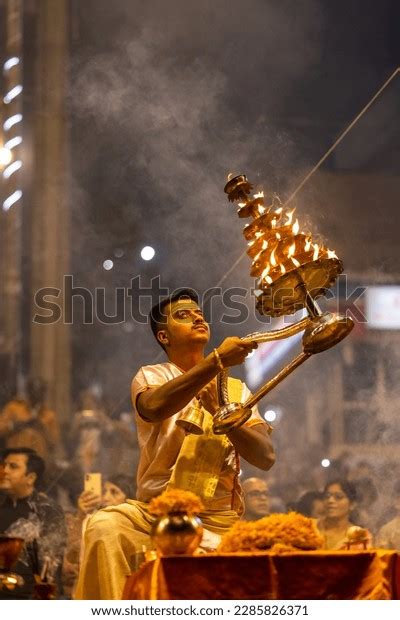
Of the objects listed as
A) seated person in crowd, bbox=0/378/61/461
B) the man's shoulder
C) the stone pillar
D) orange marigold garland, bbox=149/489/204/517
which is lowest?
orange marigold garland, bbox=149/489/204/517

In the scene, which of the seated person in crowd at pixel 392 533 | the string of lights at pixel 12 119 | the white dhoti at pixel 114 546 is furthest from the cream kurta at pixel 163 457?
the string of lights at pixel 12 119

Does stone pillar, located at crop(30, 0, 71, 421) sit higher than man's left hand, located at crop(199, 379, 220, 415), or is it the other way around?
stone pillar, located at crop(30, 0, 71, 421)

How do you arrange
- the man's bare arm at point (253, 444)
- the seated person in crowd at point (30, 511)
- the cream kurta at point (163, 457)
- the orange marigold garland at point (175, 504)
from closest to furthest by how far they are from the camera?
the orange marigold garland at point (175, 504) → the man's bare arm at point (253, 444) → the cream kurta at point (163, 457) → the seated person in crowd at point (30, 511)

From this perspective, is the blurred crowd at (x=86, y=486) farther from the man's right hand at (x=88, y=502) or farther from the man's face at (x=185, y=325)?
the man's face at (x=185, y=325)

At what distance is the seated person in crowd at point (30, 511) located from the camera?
19.9ft

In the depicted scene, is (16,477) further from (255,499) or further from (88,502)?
(255,499)

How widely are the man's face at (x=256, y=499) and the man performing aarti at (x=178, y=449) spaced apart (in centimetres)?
171

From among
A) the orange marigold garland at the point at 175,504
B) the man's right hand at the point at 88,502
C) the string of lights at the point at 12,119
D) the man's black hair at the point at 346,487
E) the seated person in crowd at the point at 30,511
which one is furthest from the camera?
the string of lights at the point at 12,119

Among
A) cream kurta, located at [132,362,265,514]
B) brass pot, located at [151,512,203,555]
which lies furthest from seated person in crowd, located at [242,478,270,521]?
brass pot, located at [151,512,203,555]

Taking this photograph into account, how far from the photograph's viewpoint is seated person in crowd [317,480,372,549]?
6.19m

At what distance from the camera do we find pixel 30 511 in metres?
6.23

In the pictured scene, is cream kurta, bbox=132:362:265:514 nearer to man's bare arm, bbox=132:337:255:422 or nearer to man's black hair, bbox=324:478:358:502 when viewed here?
man's bare arm, bbox=132:337:255:422

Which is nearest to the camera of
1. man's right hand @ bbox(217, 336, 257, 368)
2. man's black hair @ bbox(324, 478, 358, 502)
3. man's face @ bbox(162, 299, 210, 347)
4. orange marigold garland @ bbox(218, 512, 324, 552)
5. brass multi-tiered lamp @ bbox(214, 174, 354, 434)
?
orange marigold garland @ bbox(218, 512, 324, 552)
